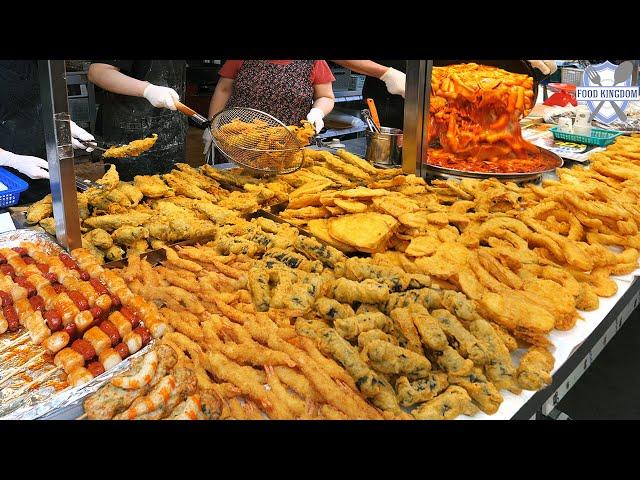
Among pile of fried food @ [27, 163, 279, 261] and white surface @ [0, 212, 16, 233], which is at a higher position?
pile of fried food @ [27, 163, 279, 261]

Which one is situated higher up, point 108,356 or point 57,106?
point 57,106

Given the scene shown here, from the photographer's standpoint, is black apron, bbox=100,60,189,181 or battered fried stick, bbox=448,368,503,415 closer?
battered fried stick, bbox=448,368,503,415

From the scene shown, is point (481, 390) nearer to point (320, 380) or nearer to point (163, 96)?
point (320, 380)

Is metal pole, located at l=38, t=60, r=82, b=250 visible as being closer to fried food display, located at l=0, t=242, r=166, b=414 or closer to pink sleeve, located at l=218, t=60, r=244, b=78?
fried food display, located at l=0, t=242, r=166, b=414

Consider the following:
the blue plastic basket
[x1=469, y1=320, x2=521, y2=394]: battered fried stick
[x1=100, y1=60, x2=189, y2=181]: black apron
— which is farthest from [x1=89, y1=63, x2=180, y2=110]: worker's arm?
[x1=469, y1=320, x2=521, y2=394]: battered fried stick

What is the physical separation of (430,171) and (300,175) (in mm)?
865

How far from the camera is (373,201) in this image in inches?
105

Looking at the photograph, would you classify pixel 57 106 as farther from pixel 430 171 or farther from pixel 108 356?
pixel 430 171

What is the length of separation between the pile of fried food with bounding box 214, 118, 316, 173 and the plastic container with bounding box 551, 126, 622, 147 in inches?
101

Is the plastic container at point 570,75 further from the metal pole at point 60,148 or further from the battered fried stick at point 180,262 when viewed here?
the metal pole at point 60,148

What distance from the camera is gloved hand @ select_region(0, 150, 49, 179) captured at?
319 centimetres
